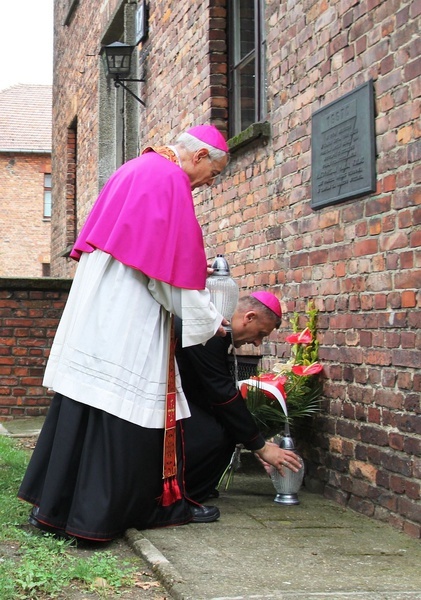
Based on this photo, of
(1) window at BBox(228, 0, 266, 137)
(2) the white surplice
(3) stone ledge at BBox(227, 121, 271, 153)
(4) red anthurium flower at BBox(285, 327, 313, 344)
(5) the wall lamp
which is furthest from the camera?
(5) the wall lamp

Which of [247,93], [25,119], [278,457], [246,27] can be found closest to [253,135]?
[247,93]

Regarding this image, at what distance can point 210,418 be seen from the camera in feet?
15.5

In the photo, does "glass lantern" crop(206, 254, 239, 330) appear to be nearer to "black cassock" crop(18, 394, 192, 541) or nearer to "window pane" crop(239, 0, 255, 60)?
"black cassock" crop(18, 394, 192, 541)

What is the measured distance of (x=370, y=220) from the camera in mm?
4566

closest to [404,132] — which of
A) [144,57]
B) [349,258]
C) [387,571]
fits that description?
[349,258]

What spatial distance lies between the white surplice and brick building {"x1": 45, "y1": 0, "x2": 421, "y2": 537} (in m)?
0.88

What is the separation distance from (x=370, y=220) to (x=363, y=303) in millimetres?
410

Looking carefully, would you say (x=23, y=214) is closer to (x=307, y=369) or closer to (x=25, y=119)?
(x=25, y=119)

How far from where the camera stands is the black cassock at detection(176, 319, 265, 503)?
4.54 metres

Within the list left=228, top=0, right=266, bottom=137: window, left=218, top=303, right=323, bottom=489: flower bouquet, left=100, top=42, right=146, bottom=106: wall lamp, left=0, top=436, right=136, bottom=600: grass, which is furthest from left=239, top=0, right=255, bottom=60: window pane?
left=0, top=436, right=136, bottom=600: grass

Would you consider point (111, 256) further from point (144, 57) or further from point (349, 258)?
point (144, 57)

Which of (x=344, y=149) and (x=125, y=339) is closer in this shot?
(x=125, y=339)

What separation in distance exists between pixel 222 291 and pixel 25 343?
4.67 metres

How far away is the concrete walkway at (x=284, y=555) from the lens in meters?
3.19
